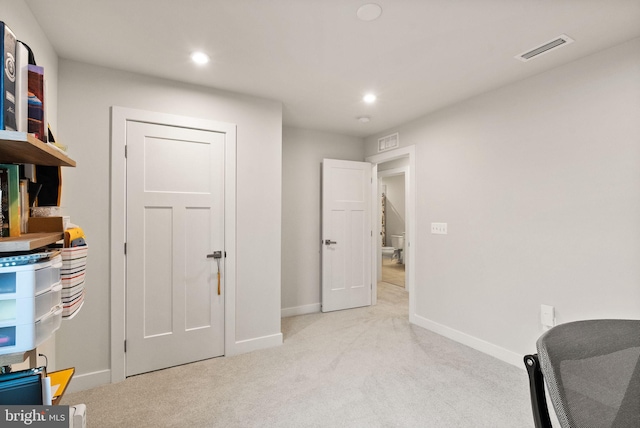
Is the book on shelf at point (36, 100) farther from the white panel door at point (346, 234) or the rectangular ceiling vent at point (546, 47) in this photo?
the white panel door at point (346, 234)

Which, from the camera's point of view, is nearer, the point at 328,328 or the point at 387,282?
the point at 328,328

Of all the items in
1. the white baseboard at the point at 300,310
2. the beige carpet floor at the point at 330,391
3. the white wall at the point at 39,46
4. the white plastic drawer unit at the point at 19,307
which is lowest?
the beige carpet floor at the point at 330,391

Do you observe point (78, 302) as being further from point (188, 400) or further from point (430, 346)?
point (430, 346)

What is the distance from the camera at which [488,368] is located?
253 cm

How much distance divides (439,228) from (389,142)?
1.42 meters

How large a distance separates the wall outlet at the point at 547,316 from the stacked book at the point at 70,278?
308cm

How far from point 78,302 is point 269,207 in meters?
1.84

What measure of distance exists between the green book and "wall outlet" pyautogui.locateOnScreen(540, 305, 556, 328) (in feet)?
10.7

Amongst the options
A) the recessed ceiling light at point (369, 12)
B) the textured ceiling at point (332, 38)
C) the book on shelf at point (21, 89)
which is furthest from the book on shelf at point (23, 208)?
the recessed ceiling light at point (369, 12)

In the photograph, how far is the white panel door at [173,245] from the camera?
2.43 meters

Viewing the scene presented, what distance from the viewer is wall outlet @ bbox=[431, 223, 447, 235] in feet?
10.8

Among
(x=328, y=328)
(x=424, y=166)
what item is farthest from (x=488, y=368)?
(x=424, y=166)

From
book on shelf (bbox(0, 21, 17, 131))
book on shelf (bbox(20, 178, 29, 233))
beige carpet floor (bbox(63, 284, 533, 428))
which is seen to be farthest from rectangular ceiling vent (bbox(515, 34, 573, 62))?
book on shelf (bbox(20, 178, 29, 233))

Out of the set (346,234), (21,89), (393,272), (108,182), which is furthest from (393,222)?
(21,89)
